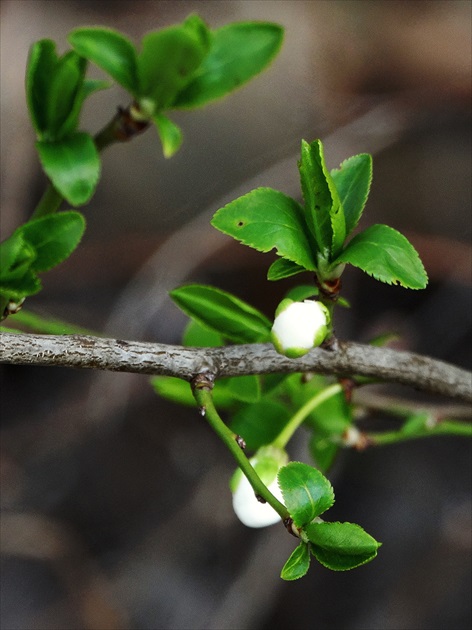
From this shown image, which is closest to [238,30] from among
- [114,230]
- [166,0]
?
[114,230]

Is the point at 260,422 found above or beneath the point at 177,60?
beneath

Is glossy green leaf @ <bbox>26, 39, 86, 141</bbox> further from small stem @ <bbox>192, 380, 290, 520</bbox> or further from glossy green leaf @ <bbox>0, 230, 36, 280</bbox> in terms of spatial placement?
small stem @ <bbox>192, 380, 290, 520</bbox>

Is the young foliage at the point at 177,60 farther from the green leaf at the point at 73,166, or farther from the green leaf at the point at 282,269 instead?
the green leaf at the point at 282,269

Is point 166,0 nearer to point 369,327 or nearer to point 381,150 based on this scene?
point 381,150

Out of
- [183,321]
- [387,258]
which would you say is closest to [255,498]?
[387,258]

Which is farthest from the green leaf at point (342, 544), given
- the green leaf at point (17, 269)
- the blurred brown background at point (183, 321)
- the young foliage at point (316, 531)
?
the blurred brown background at point (183, 321)

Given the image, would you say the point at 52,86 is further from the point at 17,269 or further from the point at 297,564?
the point at 297,564
